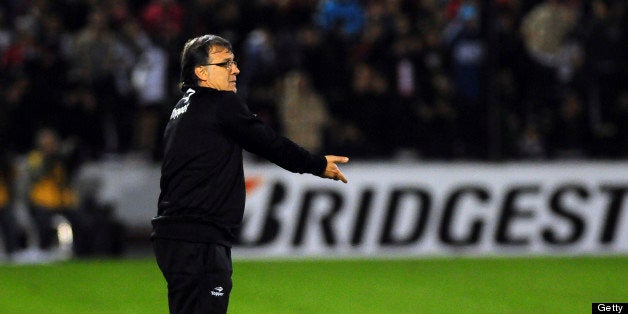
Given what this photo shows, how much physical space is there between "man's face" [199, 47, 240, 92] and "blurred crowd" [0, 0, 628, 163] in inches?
354

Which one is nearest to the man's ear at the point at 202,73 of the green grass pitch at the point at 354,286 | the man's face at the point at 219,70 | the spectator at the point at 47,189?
the man's face at the point at 219,70

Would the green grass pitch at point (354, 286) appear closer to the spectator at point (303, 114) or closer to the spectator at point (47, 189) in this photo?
the spectator at point (47, 189)

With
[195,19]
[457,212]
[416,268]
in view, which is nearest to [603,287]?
[416,268]

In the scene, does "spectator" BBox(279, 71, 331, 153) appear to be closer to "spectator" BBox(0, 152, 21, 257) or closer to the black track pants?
"spectator" BBox(0, 152, 21, 257)

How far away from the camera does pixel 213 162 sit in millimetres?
5863

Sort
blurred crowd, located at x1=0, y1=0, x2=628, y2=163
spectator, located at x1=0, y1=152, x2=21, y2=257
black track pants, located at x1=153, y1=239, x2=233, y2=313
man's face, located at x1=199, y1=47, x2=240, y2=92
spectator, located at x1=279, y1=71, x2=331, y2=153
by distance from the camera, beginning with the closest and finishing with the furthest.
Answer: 1. black track pants, located at x1=153, y1=239, x2=233, y2=313
2. man's face, located at x1=199, y1=47, x2=240, y2=92
3. spectator, located at x1=0, y1=152, x2=21, y2=257
4. spectator, located at x1=279, y1=71, x2=331, y2=153
5. blurred crowd, located at x1=0, y1=0, x2=628, y2=163

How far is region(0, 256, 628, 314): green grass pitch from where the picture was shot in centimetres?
1040

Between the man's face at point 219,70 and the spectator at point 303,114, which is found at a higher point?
the spectator at point 303,114

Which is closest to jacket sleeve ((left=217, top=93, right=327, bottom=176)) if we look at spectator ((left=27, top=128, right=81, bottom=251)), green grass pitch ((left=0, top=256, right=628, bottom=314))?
green grass pitch ((left=0, top=256, right=628, bottom=314))

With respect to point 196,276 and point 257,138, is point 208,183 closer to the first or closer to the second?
point 257,138

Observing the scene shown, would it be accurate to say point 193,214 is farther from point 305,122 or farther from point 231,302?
point 305,122

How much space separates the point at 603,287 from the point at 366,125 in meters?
4.73

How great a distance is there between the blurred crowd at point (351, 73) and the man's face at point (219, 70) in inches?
354

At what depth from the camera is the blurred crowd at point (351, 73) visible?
15.2 meters
